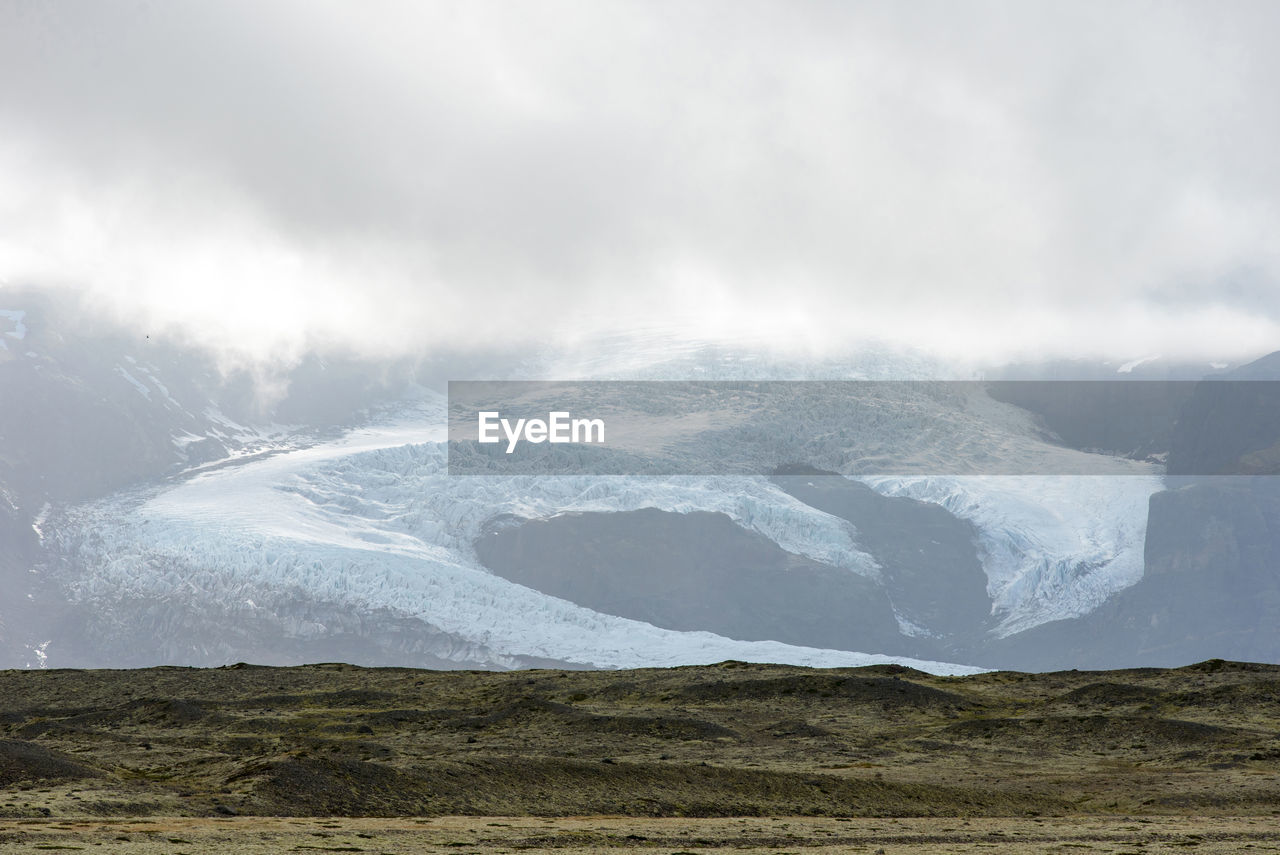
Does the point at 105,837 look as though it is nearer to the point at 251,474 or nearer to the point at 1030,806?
the point at 1030,806

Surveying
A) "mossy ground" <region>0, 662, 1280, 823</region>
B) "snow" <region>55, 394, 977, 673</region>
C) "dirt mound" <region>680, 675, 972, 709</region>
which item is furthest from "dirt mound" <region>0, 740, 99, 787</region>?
"snow" <region>55, 394, 977, 673</region>

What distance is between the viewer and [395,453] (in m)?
187

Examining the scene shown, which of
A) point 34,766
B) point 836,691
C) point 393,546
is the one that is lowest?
point 393,546

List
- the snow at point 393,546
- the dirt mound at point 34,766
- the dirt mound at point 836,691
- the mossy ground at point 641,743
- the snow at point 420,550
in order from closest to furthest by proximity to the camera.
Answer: the dirt mound at point 34,766
the mossy ground at point 641,743
the dirt mound at point 836,691
the snow at point 393,546
the snow at point 420,550

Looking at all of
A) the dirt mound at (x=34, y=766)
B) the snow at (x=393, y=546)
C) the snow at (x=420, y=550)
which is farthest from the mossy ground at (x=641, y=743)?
the snow at (x=420, y=550)

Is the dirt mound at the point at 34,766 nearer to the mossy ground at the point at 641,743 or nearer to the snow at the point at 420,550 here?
the mossy ground at the point at 641,743

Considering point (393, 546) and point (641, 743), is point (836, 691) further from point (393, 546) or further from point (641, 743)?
point (393, 546)

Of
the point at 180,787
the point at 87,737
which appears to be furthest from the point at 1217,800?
the point at 87,737

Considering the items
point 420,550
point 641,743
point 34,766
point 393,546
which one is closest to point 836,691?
point 641,743

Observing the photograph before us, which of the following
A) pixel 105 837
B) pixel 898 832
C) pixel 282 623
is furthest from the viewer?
pixel 282 623

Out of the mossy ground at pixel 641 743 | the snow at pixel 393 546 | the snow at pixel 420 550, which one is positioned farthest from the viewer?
the snow at pixel 420 550

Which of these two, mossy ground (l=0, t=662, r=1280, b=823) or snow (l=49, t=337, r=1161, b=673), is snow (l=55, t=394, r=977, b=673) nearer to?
snow (l=49, t=337, r=1161, b=673)

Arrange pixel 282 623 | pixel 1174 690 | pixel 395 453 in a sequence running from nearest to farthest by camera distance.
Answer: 1. pixel 1174 690
2. pixel 282 623
3. pixel 395 453

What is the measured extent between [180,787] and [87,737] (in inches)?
606
